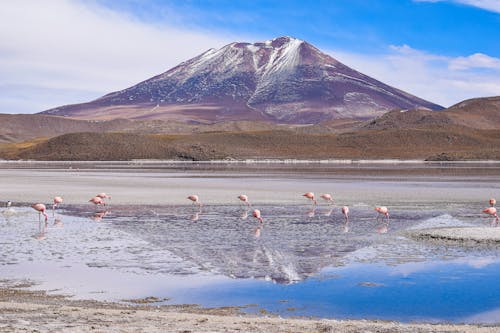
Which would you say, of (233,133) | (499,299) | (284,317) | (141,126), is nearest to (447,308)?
(499,299)

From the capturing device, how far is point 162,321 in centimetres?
898

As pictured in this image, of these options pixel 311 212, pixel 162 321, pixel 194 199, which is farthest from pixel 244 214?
pixel 162 321

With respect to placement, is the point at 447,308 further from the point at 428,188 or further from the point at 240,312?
the point at 428,188

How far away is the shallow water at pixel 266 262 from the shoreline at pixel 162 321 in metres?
0.53

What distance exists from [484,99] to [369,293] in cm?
19818

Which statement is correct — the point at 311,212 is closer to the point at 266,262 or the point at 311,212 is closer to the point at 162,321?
the point at 266,262

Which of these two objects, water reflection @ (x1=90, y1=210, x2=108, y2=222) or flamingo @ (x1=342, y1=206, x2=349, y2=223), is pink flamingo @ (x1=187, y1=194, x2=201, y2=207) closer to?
water reflection @ (x1=90, y1=210, x2=108, y2=222)

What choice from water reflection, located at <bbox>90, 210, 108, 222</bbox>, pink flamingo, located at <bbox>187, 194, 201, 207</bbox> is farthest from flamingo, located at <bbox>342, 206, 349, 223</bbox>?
water reflection, located at <bbox>90, 210, 108, 222</bbox>

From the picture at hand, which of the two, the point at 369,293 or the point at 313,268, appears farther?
the point at 313,268

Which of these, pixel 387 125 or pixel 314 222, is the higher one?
pixel 387 125

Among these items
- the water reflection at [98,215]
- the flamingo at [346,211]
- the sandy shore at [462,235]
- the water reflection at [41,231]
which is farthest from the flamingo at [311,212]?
the water reflection at [41,231]

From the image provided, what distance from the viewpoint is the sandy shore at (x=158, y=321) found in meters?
8.44

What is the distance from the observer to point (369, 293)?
11.3 metres

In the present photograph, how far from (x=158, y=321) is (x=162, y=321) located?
5 centimetres
